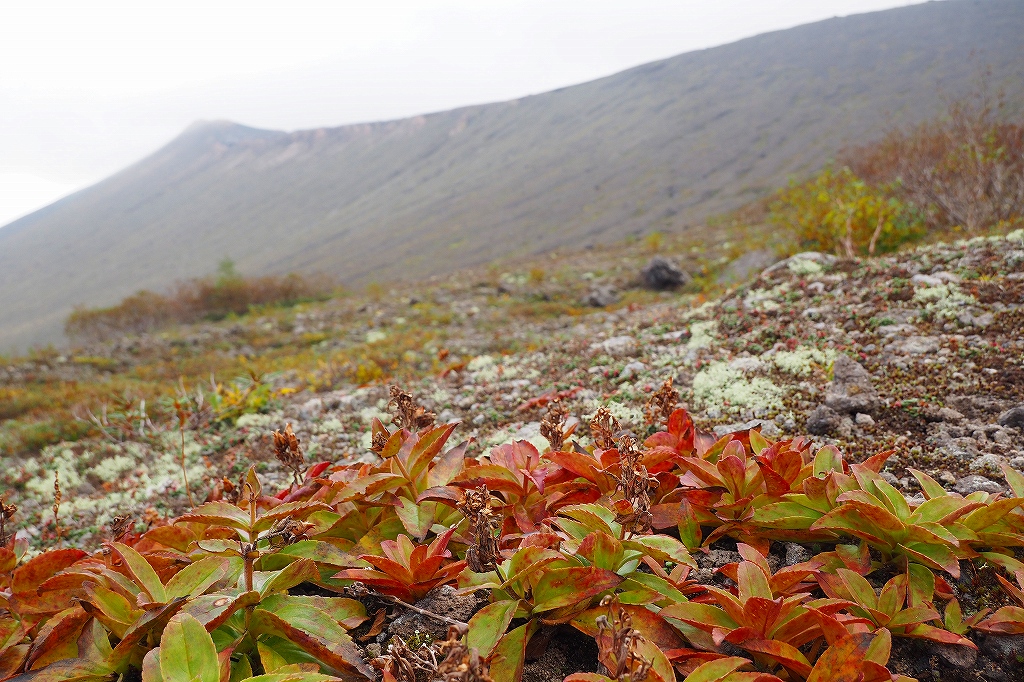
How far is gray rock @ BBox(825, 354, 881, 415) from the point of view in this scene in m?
3.10

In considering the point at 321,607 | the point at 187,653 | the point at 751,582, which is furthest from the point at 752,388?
the point at 187,653

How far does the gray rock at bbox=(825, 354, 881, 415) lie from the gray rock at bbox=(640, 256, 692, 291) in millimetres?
11450

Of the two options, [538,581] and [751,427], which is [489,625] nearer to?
[538,581]

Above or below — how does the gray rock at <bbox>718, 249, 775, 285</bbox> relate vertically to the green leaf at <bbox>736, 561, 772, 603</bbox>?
below

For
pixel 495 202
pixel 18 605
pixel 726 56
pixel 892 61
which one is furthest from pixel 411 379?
pixel 726 56

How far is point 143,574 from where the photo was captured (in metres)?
1.61

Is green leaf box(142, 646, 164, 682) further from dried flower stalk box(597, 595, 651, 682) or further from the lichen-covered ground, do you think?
the lichen-covered ground

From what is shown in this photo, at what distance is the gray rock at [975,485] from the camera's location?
2.19 metres

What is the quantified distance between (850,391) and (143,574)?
356 cm

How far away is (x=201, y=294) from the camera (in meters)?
22.2

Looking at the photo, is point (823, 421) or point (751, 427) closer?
point (823, 421)

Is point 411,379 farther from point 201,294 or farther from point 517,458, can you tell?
point 201,294

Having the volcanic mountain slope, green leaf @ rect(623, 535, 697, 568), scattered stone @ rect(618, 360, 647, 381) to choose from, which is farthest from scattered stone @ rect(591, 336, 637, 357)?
the volcanic mountain slope

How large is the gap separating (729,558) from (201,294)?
24505mm
